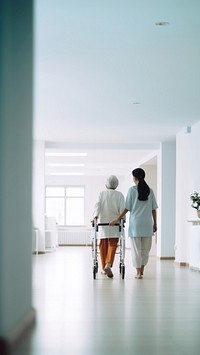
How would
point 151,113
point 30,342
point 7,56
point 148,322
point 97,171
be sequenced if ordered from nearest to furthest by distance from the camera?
point 7,56 → point 30,342 → point 148,322 → point 151,113 → point 97,171

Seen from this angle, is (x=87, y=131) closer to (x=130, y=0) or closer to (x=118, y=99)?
(x=118, y=99)

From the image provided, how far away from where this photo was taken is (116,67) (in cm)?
692

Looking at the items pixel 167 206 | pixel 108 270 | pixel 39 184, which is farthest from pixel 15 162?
pixel 39 184

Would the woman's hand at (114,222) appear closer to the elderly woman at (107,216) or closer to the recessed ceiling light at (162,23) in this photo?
the elderly woman at (107,216)

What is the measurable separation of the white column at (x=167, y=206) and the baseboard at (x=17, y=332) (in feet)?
27.8

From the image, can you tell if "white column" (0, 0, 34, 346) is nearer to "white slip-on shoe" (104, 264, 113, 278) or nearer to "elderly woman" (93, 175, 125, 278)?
"white slip-on shoe" (104, 264, 113, 278)

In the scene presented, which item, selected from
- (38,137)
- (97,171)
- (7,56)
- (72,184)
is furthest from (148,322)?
(72,184)

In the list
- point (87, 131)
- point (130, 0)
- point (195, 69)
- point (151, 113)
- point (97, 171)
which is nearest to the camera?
point (130, 0)

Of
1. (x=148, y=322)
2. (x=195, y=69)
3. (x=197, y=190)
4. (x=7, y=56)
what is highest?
(x=195, y=69)

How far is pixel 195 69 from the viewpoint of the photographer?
6980 mm

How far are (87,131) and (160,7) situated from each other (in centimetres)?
709

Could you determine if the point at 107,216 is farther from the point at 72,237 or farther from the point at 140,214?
the point at 72,237

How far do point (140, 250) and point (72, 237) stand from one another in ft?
47.9

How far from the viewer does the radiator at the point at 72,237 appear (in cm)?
2233
